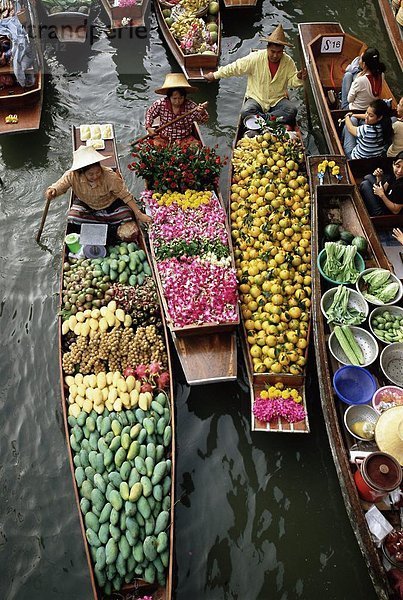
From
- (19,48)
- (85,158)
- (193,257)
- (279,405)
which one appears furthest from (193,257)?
(19,48)

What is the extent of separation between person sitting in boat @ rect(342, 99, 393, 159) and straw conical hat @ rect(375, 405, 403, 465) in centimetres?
377

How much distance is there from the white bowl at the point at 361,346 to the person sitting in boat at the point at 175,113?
11.6ft

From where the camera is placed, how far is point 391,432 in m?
4.47

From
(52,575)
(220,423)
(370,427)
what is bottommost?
(52,575)

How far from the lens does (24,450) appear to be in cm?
552

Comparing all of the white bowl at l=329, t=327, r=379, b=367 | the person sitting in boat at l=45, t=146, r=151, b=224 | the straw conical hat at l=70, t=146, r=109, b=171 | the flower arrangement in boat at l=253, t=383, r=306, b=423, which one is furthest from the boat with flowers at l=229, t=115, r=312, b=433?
the straw conical hat at l=70, t=146, r=109, b=171

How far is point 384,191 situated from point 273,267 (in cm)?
173

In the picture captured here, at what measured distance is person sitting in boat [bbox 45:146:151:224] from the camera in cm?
582

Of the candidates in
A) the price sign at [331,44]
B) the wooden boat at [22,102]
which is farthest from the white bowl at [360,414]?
the price sign at [331,44]

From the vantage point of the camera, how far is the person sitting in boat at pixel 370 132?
20.9ft

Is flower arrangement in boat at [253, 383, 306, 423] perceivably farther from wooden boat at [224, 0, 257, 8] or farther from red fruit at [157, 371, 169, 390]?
wooden boat at [224, 0, 257, 8]

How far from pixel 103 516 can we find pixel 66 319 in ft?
Result: 7.42

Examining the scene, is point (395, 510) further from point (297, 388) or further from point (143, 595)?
point (143, 595)

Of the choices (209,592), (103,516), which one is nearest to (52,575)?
(103,516)
